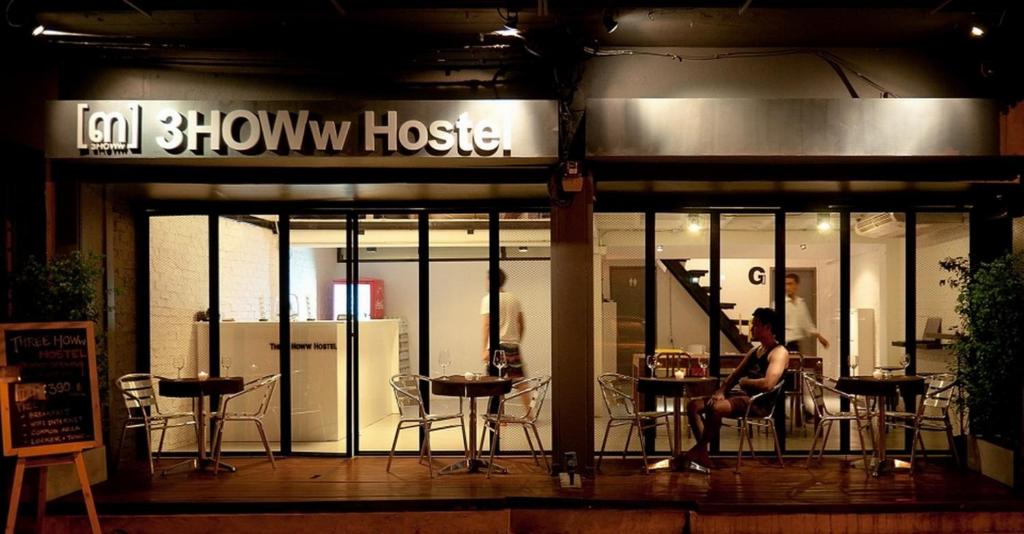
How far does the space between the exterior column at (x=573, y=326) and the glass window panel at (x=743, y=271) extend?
6.58 ft

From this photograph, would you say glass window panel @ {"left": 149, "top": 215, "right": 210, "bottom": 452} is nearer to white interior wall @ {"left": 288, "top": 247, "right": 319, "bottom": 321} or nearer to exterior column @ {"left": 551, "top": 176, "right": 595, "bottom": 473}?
white interior wall @ {"left": 288, "top": 247, "right": 319, "bottom": 321}

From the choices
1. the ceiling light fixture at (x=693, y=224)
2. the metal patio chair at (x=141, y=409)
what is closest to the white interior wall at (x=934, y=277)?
the ceiling light fixture at (x=693, y=224)

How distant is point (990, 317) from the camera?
6.66 metres

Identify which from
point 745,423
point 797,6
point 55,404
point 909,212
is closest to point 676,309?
point 745,423

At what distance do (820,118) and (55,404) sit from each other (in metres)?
6.11

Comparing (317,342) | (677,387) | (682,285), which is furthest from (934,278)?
(317,342)

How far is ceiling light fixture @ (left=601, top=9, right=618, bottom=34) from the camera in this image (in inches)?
248

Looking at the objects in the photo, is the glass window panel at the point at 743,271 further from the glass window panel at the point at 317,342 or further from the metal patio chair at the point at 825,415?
the glass window panel at the point at 317,342

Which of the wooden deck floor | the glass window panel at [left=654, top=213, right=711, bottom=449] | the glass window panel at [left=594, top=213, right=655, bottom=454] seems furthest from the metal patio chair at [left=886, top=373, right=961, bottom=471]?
the glass window panel at [left=594, top=213, right=655, bottom=454]

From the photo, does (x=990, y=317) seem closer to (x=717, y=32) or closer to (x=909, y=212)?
(x=909, y=212)

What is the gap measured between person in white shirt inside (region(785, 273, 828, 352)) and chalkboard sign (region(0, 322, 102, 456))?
6.20 m

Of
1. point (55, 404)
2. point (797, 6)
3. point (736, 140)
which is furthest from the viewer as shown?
point (736, 140)

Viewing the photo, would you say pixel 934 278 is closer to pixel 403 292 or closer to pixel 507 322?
pixel 507 322

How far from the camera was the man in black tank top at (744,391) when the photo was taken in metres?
6.98
